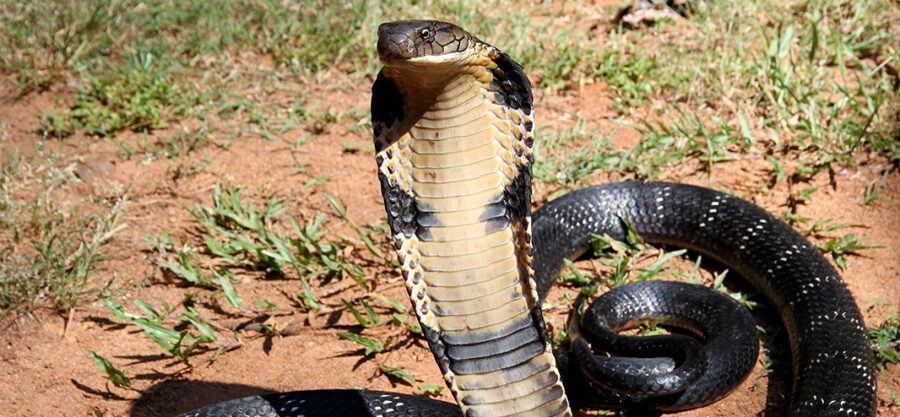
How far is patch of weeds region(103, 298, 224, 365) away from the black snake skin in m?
0.65

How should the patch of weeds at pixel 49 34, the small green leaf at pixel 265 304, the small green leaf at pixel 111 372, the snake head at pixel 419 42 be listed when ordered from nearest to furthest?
the snake head at pixel 419 42 < the small green leaf at pixel 111 372 < the small green leaf at pixel 265 304 < the patch of weeds at pixel 49 34

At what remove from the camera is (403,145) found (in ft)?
7.62

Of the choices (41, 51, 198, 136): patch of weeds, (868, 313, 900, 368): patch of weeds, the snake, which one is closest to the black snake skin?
the snake

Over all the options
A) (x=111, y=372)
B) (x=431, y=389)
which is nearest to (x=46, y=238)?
(x=111, y=372)

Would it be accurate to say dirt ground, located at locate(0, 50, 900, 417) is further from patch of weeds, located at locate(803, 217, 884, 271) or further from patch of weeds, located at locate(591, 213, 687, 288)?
patch of weeds, located at locate(591, 213, 687, 288)

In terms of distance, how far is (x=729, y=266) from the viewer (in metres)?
4.32

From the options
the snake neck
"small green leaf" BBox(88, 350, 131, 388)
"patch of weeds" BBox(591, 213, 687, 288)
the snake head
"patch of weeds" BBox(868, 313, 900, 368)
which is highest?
the snake head

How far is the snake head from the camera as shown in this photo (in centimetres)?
206

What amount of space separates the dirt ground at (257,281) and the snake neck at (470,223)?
1147mm

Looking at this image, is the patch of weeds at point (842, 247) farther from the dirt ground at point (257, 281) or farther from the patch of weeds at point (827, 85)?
the patch of weeds at point (827, 85)

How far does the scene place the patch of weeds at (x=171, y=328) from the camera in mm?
Result: 3563

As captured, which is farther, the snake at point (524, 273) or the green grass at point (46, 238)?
the green grass at point (46, 238)

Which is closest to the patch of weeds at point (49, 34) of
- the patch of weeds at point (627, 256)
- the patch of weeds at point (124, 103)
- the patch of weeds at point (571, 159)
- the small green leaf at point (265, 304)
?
the patch of weeds at point (124, 103)

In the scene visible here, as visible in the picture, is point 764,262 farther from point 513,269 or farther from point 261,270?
point 261,270
